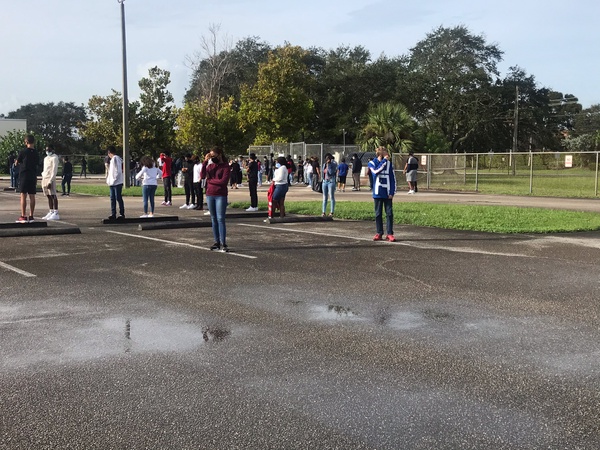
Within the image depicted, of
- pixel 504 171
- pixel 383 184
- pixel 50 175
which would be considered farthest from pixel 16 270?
pixel 504 171

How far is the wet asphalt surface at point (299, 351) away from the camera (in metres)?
3.88

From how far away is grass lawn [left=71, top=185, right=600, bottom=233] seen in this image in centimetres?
1467

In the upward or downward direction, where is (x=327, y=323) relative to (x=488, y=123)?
downward

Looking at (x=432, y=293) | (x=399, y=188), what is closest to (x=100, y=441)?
(x=432, y=293)

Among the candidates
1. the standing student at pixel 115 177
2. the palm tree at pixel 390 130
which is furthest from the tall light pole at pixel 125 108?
the palm tree at pixel 390 130

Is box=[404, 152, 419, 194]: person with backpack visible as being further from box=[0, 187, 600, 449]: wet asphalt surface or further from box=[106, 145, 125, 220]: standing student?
box=[0, 187, 600, 449]: wet asphalt surface

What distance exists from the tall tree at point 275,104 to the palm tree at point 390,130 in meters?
8.73

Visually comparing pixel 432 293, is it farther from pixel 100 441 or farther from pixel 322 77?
pixel 322 77

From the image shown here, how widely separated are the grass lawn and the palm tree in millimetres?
20420

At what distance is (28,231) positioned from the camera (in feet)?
43.6

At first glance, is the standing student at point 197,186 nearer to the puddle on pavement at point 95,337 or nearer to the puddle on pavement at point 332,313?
the puddle on pavement at point 332,313

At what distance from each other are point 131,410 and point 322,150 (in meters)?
36.6

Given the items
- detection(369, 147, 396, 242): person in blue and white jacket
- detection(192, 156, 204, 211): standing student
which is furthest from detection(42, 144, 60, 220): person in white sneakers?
detection(369, 147, 396, 242): person in blue and white jacket

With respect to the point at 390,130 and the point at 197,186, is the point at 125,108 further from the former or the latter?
the point at 390,130
